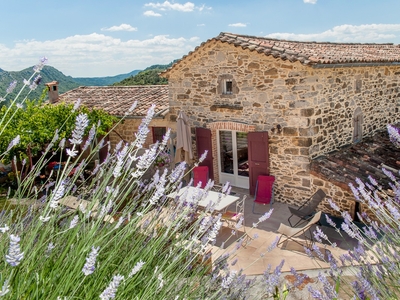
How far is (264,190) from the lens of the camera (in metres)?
9.59

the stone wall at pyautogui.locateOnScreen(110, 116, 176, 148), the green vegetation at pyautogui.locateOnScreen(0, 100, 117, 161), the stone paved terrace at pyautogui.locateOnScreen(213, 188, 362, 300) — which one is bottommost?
the stone paved terrace at pyautogui.locateOnScreen(213, 188, 362, 300)

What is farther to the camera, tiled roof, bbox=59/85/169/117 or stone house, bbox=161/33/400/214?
tiled roof, bbox=59/85/169/117

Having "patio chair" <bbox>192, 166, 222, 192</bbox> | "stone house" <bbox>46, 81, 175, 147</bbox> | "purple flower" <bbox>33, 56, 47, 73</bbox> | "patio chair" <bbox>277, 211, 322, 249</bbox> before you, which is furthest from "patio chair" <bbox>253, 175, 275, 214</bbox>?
"purple flower" <bbox>33, 56, 47, 73</bbox>

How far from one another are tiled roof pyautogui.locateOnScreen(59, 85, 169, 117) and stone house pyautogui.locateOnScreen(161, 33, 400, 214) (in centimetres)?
121

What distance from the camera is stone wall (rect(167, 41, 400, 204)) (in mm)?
8984

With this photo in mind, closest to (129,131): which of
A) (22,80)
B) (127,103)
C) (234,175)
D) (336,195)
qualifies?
(127,103)

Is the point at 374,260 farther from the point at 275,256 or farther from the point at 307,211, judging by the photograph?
the point at 307,211

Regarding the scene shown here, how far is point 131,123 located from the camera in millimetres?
13031

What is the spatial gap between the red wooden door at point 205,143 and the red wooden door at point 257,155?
1.39 metres

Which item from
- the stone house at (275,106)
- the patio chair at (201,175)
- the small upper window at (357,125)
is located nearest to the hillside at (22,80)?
the stone house at (275,106)

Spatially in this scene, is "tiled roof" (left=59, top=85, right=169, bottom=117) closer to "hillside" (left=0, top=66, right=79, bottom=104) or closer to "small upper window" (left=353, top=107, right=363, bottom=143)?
"hillside" (left=0, top=66, right=79, bottom=104)

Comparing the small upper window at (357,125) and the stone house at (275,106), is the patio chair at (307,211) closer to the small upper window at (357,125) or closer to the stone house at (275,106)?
the stone house at (275,106)

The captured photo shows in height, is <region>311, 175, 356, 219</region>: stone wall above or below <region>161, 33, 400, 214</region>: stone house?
below

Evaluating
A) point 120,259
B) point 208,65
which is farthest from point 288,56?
point 120,259
